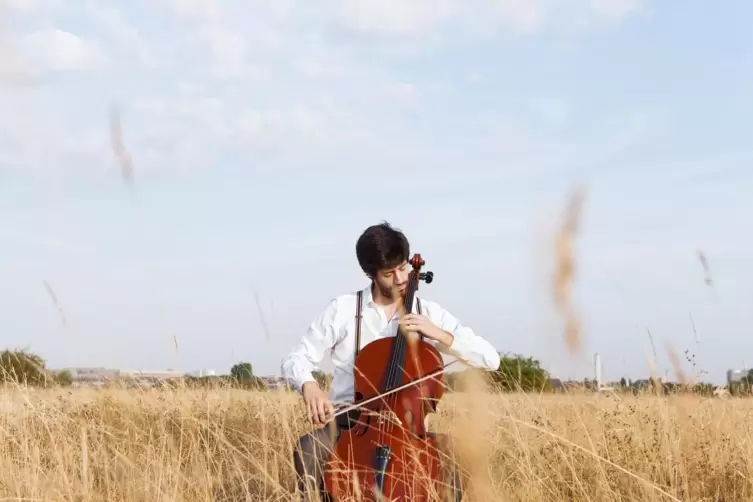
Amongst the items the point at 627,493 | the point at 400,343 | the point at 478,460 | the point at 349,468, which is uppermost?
the point at 400,343

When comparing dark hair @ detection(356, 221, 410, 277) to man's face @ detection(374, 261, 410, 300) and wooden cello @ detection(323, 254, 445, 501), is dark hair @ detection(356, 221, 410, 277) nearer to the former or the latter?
man's face @ detection(374, 261, 410, 300)

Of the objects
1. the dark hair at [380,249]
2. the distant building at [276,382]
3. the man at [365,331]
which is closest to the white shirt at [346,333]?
the man at [365,331]

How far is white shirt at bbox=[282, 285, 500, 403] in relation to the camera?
3590 mm

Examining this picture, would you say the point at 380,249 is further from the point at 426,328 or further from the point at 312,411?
the point at 312,411

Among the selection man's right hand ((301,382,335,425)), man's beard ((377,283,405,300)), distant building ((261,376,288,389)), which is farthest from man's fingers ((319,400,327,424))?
distant building ((261,376,288,389))

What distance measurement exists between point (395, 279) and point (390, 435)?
699mm

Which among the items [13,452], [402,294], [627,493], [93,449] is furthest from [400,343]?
[13,452]

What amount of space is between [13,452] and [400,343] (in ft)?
10.6

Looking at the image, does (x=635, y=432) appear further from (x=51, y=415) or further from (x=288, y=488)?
(x=51, y=415)

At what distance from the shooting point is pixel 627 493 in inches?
139

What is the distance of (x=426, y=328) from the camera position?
10.9ft

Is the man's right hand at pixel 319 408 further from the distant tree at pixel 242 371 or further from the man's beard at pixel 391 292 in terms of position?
the distant tree at pixel 242 371

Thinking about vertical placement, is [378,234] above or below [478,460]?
above

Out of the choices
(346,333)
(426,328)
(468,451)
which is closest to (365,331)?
(346,333)
